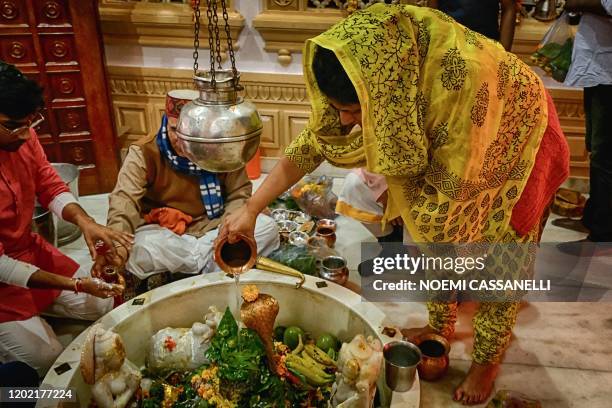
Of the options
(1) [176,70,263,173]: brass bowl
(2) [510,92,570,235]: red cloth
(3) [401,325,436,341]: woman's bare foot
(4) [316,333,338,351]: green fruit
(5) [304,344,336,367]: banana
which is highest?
(1) [176,70,263,173]: brass bowl

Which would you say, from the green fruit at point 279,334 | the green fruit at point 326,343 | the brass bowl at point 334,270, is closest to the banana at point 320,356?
the green fruit at point 326,343

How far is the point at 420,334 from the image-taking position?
2.26 m

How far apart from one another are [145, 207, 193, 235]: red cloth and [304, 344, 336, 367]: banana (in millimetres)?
954

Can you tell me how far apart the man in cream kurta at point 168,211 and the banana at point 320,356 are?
28.5 inches

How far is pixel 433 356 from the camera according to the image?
212 centimetres

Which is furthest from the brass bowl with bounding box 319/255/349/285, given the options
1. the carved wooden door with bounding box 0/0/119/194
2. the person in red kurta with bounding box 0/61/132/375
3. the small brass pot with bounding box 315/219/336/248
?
the carved wooden door with bounding box 0/0/119/194

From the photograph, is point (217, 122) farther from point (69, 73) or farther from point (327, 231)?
point (69, 73)

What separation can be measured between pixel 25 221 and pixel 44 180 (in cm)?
21

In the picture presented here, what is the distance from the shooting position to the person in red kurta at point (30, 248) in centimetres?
185

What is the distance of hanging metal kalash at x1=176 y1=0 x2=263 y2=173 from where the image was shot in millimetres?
1359

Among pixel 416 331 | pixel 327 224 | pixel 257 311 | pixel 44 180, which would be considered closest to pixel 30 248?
pixel 44 180

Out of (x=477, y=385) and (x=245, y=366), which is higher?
(x=245, y=366)

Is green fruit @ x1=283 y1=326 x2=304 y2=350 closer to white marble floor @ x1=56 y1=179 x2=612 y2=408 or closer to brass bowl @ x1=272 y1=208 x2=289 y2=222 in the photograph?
white marble floor @ x1=56 y1=179 x2=612 y2=408

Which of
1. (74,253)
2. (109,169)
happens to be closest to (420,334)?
(74,253)
